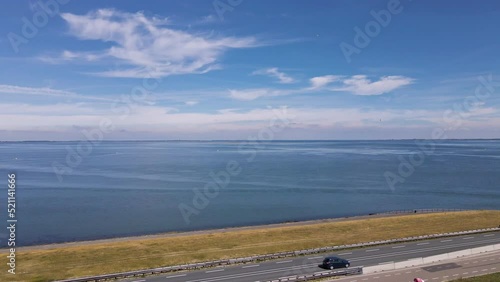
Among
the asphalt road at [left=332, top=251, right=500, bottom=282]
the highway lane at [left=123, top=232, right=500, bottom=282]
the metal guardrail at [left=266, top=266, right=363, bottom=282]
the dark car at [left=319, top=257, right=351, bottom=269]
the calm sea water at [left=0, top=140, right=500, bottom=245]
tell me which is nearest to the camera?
the metal guardrail at [left=266, top=266, right=363, bottom=282]

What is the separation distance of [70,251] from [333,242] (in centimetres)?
3638

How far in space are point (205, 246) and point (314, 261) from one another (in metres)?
15.9

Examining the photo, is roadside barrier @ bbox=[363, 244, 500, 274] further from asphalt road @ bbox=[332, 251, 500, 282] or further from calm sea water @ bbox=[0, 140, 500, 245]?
calm sea water @ bbox=[0, 140, 500, 245]

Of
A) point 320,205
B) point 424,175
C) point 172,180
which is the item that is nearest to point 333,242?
point 320,205

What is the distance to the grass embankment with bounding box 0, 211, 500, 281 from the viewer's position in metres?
42.8

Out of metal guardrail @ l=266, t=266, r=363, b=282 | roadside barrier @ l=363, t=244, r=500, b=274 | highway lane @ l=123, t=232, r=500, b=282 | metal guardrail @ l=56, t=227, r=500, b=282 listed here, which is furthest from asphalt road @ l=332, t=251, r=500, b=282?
metal guardrail @ l=56, t=227, r=500, b=282

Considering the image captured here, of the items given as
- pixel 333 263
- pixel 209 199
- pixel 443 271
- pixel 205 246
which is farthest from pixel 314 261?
pixel 209 199

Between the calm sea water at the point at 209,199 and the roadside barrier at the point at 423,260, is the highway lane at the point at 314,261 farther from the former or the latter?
the calm sea water at the point at 209,199

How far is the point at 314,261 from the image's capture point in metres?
44.2

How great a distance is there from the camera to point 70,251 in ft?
164

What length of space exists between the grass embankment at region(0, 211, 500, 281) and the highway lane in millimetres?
4506

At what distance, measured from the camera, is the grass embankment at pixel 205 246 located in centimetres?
4275

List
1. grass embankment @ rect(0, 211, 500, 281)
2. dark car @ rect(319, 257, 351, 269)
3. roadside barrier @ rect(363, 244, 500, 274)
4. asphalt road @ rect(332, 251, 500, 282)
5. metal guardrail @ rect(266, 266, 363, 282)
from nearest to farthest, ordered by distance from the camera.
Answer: metal guardrail @ rect(266, 266, 363, 282) < asphalt road @ rect(332, 251, 500, 282) < roadside barrier @ rect(363, 244, 500, 274) < dark car @ rect(319, 257, 351, 269) < grass embankment @ rect(0, 211, 500, 281)

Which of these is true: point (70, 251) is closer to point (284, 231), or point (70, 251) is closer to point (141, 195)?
point (284, 231)
